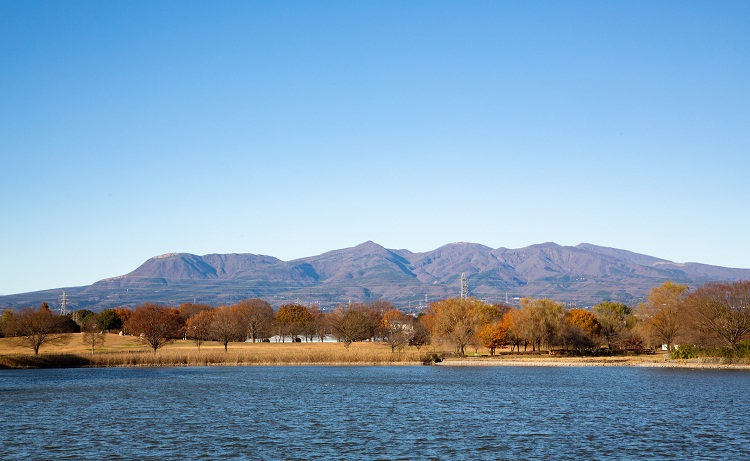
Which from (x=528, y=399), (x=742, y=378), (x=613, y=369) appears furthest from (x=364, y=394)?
(x=613, y=369)

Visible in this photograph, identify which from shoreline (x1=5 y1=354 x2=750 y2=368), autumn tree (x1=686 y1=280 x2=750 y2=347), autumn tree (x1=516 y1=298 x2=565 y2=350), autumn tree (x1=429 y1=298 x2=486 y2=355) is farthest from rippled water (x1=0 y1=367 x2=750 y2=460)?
autumn tree (x1=516 y1=298 x2=565 y2=350)

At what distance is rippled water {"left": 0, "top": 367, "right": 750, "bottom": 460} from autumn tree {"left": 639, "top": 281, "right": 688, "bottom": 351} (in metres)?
40.6

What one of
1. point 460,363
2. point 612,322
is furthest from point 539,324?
point 612,322

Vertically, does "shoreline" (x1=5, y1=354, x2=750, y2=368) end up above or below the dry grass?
below

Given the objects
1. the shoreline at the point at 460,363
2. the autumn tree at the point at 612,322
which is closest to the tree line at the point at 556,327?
the autumn tree at the point at 612,322

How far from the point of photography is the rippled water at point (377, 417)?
37.4 m

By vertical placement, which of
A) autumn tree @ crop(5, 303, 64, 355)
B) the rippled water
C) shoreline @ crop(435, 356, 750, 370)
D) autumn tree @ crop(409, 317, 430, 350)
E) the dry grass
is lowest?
shoreline @ crop(435, 356, 750, 370)

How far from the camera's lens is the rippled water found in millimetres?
37375

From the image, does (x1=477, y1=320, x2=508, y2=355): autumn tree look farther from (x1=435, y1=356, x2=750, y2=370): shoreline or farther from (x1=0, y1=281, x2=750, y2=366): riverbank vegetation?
(x1=435, y1=356, x2=750, y2=370): shoreline

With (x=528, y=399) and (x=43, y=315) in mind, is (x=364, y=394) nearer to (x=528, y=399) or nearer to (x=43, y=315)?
Result: (x=528, y=399)

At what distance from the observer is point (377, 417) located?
165 feet

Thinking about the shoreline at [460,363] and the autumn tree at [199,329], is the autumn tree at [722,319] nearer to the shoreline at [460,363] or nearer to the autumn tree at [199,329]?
the shoreline at [460,363]

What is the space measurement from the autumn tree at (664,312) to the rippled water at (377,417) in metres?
40.6

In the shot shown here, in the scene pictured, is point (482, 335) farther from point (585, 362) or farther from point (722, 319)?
point (722, 319)
